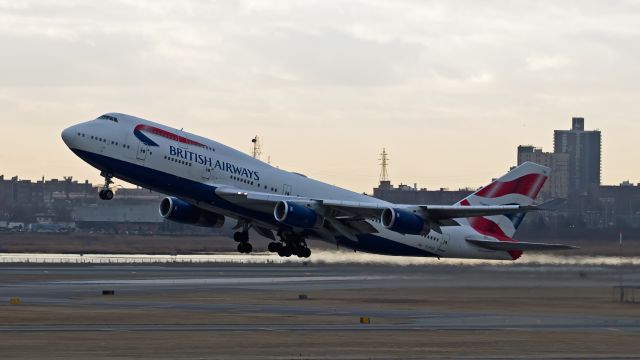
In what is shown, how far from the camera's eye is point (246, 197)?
231 feet

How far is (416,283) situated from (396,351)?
1652 inches

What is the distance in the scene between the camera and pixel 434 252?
82.8 m

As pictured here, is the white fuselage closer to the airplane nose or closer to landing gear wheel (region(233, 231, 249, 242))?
the airplane nose

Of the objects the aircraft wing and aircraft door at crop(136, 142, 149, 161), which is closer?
aircraft door at crop(136, 142, 149, 161)

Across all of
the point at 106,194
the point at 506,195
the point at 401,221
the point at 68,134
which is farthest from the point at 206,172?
the point at 506,195

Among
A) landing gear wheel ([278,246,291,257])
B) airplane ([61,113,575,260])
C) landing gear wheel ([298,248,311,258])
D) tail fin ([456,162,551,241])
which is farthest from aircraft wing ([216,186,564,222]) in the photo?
tail fin ([456,162,551,241])

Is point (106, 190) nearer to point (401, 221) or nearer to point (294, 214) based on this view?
point (294, 214)

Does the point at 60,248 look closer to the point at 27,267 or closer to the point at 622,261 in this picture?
the point at 27,267

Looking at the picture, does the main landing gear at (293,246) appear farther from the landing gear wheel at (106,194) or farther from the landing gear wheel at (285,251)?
the landing gear wheel at (106,194)

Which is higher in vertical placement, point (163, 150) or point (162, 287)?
point (163, 150)

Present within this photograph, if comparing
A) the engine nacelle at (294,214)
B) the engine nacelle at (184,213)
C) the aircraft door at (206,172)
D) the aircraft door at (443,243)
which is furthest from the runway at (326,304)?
the aircraft door at (206,172)

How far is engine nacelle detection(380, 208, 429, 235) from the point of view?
71.7 meters

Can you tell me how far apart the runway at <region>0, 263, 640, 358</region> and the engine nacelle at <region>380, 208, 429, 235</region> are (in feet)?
13.5

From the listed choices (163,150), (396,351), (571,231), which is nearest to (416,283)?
(163,150)
